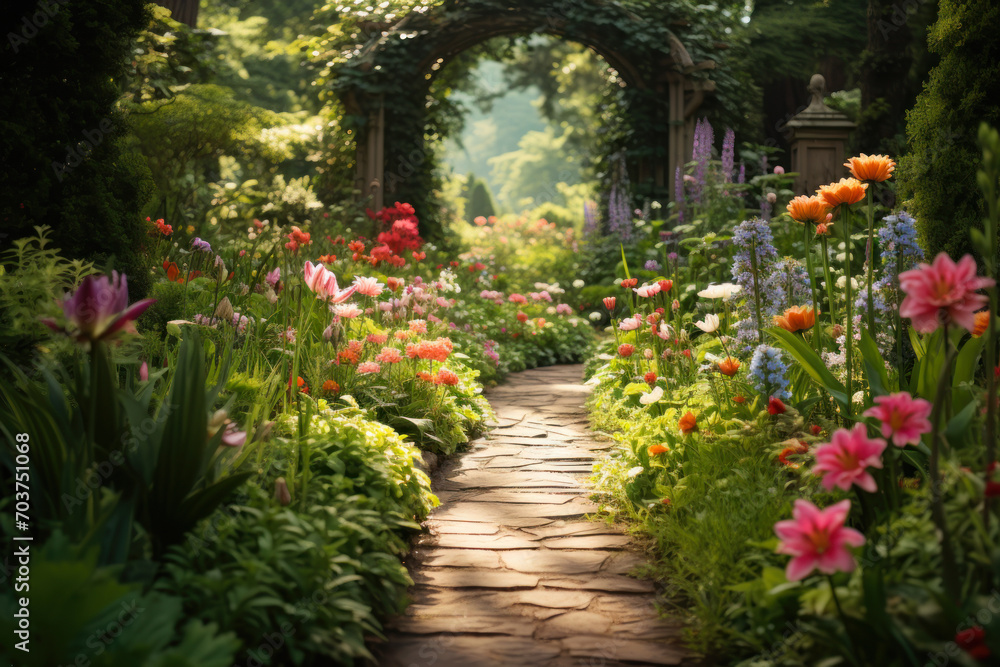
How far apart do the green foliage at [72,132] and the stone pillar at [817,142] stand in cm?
622

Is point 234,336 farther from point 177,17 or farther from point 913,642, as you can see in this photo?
point 177,17

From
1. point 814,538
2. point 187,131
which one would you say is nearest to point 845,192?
point 814,538

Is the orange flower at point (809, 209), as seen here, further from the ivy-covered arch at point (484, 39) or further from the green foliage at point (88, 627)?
the ivy-covered arch at point (484, 39)

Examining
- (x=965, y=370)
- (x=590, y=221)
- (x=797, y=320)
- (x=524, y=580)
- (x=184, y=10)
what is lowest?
(x=524, y=580)

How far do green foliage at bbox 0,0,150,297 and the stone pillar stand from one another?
622 cm

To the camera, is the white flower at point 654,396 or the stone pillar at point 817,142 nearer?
the white flower at point 654,396

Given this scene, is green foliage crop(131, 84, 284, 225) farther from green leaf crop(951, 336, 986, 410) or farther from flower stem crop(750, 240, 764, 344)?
green leaf crop(951, 336, 986, 410)

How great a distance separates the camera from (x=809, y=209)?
2793mm

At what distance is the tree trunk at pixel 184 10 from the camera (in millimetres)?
7706

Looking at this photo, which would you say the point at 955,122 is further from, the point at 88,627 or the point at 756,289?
the point at 88,627

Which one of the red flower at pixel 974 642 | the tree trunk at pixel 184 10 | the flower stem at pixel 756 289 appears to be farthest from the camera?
the tree trunk at pixel 184 10

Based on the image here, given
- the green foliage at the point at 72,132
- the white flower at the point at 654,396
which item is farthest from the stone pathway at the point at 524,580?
the green foliage at the point at 72,132

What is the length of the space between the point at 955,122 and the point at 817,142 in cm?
466

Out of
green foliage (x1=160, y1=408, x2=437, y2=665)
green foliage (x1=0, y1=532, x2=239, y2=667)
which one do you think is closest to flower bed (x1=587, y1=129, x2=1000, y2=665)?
green foliage (x1=160, y1=408, x2=437, y2=665)
